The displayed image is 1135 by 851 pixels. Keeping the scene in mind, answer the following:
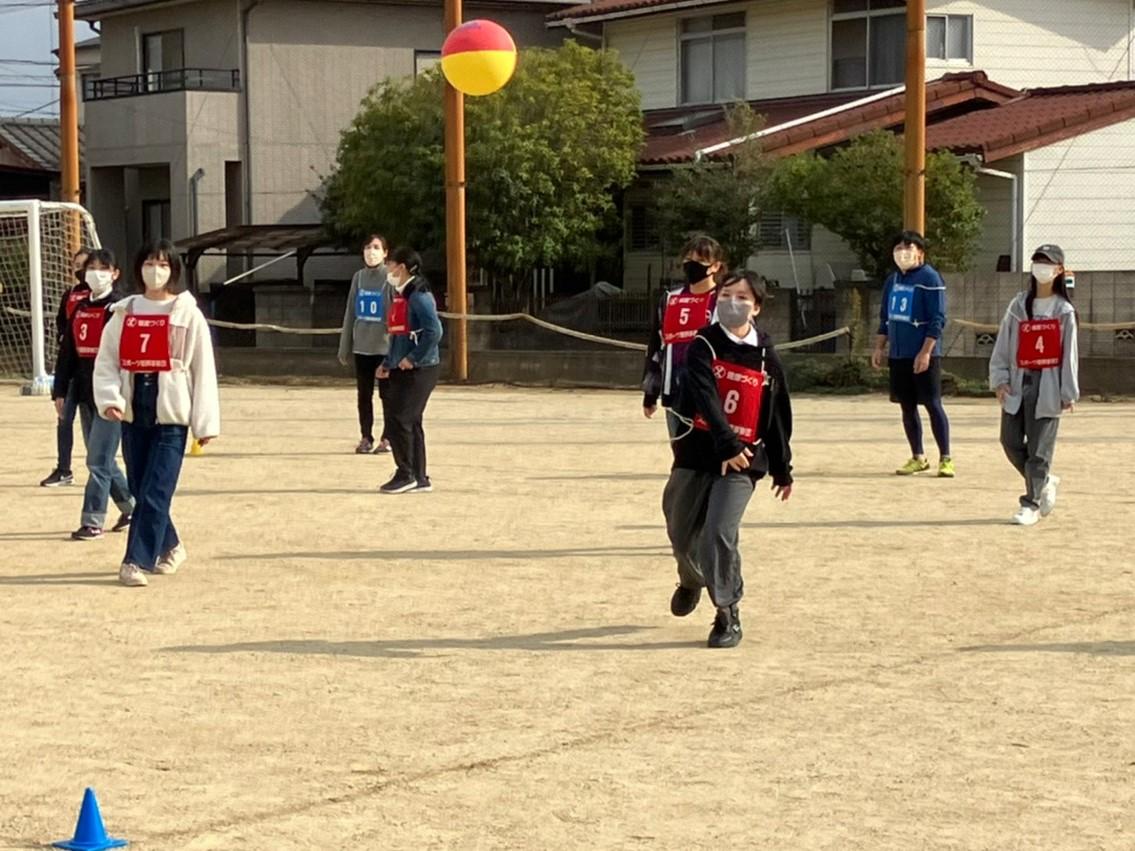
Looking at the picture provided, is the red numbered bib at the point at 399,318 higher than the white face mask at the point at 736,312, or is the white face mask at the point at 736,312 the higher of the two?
the white face mask at the point at 736,312

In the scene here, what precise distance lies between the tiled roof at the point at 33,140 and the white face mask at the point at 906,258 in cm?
3787

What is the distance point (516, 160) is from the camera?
105 ft

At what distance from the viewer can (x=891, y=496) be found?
45.8 feet

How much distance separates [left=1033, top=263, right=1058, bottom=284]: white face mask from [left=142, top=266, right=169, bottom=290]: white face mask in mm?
5322

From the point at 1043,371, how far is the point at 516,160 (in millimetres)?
20522

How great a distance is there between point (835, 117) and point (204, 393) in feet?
80.8

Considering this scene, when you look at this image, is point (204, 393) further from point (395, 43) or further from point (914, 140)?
point (395, 43)

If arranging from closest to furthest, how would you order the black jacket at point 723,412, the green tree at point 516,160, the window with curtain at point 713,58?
1. the black jacket at point 723,412
2. the green tree at point 516,160
3. the window with curtain at point 713,58

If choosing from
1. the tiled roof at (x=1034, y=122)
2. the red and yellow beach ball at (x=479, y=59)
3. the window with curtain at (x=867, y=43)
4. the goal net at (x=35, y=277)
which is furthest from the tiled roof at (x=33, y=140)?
the red and yellow beach ball at (x=479, y=59)

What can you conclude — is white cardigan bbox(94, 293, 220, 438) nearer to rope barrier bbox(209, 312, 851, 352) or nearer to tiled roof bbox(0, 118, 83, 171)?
rope barrier bbox(209, 312, 851, 352)

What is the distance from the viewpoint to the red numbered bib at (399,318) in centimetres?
1473

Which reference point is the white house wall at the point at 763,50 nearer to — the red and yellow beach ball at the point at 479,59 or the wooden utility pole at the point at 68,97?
the wooden utility pole at the point at 68,97

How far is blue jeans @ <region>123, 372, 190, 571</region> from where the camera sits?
10344mm

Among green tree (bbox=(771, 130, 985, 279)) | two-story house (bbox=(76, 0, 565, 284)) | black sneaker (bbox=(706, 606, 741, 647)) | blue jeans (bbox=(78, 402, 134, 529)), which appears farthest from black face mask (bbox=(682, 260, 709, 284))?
two-story house (bbox=(76, 0, 565, 284))
